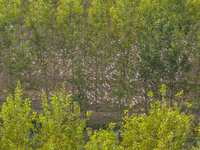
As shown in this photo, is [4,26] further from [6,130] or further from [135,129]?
[135,129]

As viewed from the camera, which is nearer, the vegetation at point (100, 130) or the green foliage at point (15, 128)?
the vegetation at point (100, 130)

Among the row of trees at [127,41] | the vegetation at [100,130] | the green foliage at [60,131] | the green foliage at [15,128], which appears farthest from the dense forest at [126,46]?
the green foliage at [15,128]

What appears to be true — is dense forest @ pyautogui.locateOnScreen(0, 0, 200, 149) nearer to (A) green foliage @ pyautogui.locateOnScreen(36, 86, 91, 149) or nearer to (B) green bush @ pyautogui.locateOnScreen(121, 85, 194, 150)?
(B) green bush @ pyautogui.locateOnScreen(121, 85, 194, 150)

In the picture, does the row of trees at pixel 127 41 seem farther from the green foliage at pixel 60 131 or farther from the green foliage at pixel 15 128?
the green foliage at pixel 15 128

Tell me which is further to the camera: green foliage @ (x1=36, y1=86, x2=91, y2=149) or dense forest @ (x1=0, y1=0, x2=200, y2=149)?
dense forest @ (x1=0, y1=0, x2=200, y2=149)

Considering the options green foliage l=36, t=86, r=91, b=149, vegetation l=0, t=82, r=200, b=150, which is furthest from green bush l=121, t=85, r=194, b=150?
green foliage l=36, t=86, r=91, b=149

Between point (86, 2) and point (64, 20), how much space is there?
47.3 feet

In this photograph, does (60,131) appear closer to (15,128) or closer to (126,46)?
(15,128)

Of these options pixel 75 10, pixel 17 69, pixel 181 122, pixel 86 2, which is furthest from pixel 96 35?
pixel 181 122

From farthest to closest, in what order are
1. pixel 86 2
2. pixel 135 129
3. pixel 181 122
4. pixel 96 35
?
pixel 86 2 → pixel 96 35 → pixel 135 129 → pixel 181 122

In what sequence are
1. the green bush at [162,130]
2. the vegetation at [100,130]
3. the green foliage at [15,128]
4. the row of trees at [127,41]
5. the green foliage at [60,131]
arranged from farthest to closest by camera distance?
the row of trees at [127,41] < the green foliage at [15,128] < the green foliage at [60,131] < the vegetation at [100,130] < the green bush at [162,130]

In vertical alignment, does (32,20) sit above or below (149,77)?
above

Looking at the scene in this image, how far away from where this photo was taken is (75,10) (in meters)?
34.9

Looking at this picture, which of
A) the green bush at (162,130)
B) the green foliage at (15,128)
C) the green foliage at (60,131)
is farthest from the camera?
the green foliage at (15,128)
